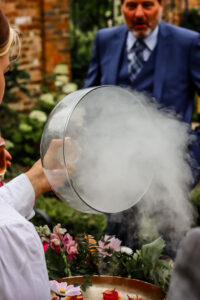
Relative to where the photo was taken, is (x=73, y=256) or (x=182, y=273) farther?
(x=73, y=256)

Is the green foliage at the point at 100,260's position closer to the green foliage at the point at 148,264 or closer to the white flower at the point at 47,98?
the green foliage at the point at 148,264

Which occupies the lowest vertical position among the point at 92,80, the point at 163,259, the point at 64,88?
the point at 64,88

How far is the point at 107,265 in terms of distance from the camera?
1.35 meters

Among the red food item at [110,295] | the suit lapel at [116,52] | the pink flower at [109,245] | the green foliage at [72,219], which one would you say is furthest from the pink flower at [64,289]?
the green foliage at [72,219]

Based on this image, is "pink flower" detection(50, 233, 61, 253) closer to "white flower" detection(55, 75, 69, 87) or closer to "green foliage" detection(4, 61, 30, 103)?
"green foliage" detection(4, 61, 30, 103)

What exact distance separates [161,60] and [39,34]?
10.0 feet

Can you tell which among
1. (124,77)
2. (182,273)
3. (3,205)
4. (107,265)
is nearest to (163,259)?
(107,265)

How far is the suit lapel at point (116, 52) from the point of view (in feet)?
8.75

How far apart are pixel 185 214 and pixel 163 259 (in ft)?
2.07

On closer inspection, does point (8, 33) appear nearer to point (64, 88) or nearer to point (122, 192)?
point (122, 192)

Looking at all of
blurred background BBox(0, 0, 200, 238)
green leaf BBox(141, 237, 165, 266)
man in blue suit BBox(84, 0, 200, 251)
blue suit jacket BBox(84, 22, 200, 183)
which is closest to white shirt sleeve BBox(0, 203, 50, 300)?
green leaf BBox(141, 237, 165, 266)

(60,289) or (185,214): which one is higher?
(60,289)

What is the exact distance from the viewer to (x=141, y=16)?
269cm

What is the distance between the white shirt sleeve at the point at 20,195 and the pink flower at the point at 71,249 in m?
0.15
